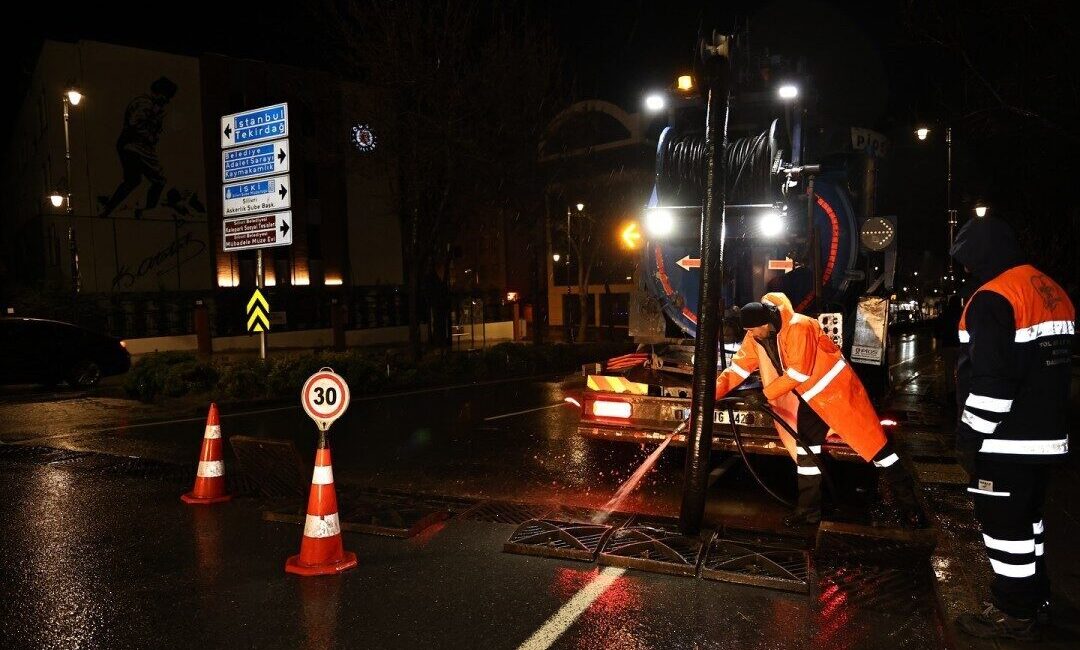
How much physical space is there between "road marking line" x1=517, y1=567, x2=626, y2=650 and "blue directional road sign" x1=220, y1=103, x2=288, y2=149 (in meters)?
10.8

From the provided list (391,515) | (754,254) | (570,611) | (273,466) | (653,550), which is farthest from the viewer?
(754,254)

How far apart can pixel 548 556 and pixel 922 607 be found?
2.25 m

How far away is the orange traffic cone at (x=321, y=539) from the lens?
16.6 feet

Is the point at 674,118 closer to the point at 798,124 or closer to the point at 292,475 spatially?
the point at 798,124

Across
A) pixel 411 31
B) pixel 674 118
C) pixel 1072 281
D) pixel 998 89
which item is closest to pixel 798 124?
pixel 674 118

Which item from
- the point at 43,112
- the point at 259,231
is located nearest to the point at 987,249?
the point at 259,231

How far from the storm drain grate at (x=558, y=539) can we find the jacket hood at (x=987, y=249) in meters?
2.85

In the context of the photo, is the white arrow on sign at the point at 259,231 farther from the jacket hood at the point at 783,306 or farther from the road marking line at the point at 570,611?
the road marking line at the point at 570,611

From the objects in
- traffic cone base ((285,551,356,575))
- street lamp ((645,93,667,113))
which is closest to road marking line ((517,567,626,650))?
traffic cone base ((285,551,356,575))

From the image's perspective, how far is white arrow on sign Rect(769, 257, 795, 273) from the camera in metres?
7.07

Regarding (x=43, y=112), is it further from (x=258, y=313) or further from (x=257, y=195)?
(x=258, y=313)

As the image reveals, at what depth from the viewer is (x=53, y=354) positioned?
50.1 feet

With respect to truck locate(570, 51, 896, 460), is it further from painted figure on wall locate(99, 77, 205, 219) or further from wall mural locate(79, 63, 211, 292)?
painted figure on wall locate(99, 77, 205, 219)

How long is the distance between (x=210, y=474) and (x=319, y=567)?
232 cm
